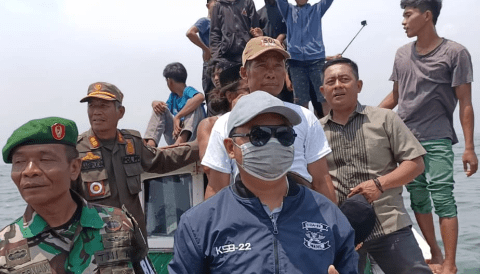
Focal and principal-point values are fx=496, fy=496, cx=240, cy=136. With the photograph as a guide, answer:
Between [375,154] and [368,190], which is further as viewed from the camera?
[375,154]

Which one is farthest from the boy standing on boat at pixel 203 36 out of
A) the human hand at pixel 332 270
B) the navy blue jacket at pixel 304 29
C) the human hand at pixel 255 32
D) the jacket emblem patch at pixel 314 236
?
the human hand at pixel 332 270

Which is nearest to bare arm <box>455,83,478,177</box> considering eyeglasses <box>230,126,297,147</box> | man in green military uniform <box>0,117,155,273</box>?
eyeglasses <box>230,126,297,147</box>

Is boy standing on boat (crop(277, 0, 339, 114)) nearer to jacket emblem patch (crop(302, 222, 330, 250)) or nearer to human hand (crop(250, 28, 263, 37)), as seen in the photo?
human hand (crop(250, 28, 263, 37))

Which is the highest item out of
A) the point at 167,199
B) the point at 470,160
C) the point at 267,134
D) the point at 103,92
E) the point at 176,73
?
the point at 176,73

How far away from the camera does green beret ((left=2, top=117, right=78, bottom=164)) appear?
2.29 m

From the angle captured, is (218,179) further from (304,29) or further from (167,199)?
(304,29)

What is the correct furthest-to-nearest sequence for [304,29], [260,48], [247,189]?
[304,29], [260,48], [247,189]

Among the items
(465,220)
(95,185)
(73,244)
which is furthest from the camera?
(465,220)

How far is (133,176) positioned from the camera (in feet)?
14.2

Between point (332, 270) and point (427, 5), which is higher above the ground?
point (427, 5)

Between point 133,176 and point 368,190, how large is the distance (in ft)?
6.62

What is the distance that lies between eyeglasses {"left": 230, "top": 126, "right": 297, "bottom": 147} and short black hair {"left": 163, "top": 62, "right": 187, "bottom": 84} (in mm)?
4490

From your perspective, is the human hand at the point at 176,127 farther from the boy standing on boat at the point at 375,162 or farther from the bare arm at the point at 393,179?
the bare arm at the point at 393,179

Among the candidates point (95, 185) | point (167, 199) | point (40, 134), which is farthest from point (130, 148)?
point (40, 134)
